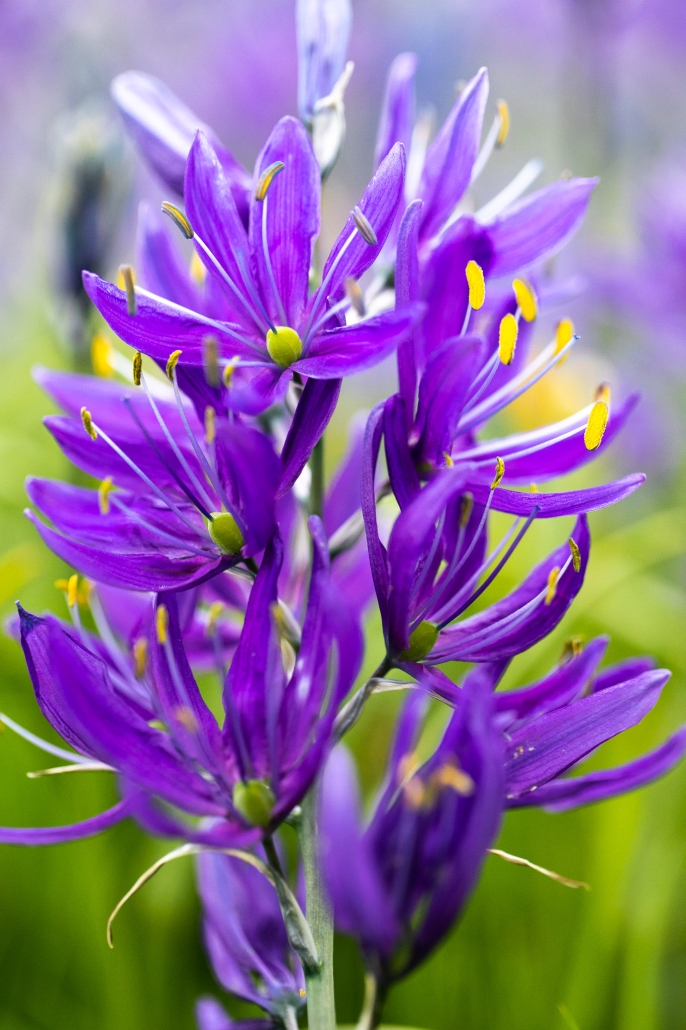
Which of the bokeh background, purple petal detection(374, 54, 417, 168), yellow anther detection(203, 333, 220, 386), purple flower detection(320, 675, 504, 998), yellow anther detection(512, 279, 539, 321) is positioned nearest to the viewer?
purple flower detection(320, 675, 504, 998)

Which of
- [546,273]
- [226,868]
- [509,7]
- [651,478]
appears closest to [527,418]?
[651,478]

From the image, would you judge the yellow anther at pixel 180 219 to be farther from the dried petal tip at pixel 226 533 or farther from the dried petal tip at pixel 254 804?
the dried petal tip at pixel 254 804

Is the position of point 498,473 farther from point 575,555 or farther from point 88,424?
point 88,424

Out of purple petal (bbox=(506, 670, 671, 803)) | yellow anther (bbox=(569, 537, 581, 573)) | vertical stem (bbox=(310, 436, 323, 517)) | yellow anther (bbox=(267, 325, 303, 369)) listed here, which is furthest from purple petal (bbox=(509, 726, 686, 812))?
yellow anther (bbox=(267, 325, 303, 369))

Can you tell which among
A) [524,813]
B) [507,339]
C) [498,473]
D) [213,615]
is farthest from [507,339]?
[524,813]

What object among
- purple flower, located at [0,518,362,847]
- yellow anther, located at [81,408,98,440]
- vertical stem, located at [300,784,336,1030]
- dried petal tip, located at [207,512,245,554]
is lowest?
vertical stem, located at [300,784,336,1030]

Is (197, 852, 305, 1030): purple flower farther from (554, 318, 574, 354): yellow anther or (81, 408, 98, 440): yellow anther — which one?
Result: (554, 318, 574, 354): yellow anther

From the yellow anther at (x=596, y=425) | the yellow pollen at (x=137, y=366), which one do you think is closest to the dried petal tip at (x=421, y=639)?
the yellow anther at (x=596, y=425)
